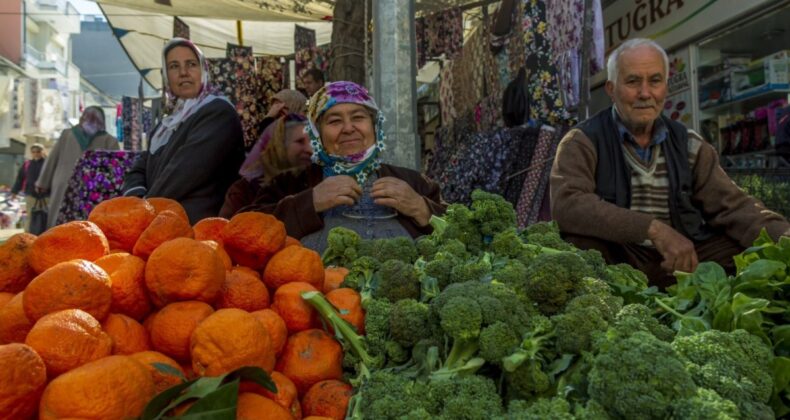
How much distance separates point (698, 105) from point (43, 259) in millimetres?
6432

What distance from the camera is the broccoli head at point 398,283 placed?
4.91 feet

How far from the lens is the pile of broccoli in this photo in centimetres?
99

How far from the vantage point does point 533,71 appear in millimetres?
5164

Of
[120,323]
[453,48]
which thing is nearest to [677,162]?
[120,323]

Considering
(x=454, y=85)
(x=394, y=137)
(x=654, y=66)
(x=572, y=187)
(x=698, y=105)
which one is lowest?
(x=572, y=187)

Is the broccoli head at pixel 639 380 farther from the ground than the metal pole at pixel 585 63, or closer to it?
closer to it

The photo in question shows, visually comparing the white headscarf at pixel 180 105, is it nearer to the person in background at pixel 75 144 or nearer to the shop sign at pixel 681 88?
the person in background at pixel 75 144

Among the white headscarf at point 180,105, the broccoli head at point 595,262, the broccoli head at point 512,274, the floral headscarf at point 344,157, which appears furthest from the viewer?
the white headscarf at point 180,105

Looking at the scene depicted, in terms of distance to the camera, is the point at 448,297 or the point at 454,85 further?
the point at 454,85

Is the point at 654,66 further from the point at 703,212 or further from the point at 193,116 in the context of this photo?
the point at 193,116

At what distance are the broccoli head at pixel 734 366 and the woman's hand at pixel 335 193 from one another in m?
1.79

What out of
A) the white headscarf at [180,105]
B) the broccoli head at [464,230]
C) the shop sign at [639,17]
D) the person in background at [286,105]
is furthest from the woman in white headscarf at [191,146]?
the shop sign at [639,17]

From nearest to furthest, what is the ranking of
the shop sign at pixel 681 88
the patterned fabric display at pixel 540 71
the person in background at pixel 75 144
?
the patterned fabric display at pixel 540 71 < the shop sign at pixel 681 88 < the person in background at pixel 75 144

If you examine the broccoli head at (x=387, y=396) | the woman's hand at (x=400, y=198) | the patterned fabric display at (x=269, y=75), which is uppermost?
the patterned fabric display at (x=269, y=75)
